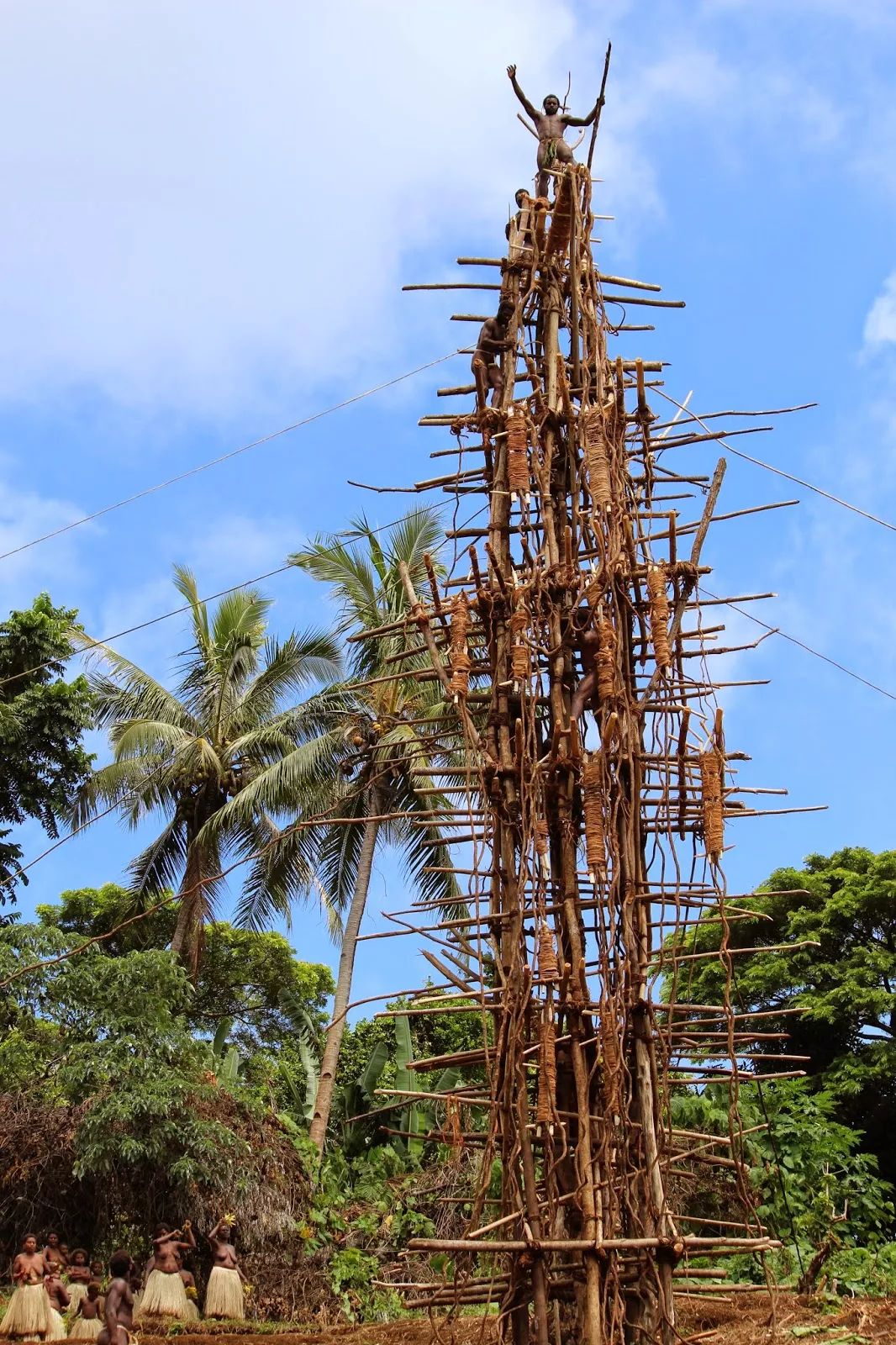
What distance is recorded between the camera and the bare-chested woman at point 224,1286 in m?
12.0

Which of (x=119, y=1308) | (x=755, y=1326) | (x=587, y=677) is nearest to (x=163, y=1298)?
(x=119, y=1308)

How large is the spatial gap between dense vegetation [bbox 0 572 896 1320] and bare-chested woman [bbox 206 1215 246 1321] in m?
0.83

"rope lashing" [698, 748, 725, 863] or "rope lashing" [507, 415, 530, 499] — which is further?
"rope lashing" [507, 415, 530, 499]

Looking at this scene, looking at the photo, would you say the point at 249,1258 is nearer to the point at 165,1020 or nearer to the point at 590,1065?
the point at 165,1020

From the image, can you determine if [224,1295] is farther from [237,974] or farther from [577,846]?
[237,974]

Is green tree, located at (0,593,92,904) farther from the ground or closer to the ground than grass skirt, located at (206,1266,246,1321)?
farther from the ground

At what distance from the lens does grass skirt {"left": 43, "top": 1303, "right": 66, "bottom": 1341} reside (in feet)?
36.0

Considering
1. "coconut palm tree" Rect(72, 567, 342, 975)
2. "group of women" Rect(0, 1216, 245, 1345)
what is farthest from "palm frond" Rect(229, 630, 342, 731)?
"group of women" Rect(0, 1216, 245, 1345)

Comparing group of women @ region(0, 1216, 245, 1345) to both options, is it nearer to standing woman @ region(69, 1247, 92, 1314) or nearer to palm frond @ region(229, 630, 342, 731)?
standing woman @ region(69, 1247, 92, 1314)

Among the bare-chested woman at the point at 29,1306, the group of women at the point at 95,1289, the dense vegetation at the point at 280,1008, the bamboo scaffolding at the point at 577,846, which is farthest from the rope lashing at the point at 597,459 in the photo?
the bare-chested woman at the point at 29,1306

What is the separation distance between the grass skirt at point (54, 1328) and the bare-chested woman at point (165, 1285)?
2.25 ft

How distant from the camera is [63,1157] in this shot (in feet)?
45.0

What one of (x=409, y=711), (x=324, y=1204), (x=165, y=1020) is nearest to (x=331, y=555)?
(x=409, y=711)

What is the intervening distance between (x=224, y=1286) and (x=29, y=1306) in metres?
1.80
